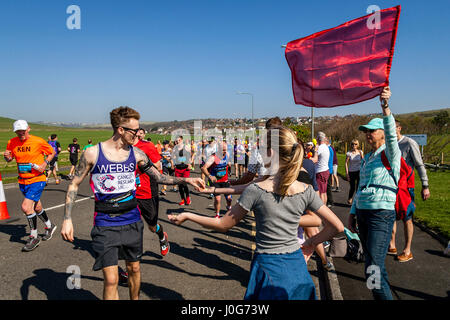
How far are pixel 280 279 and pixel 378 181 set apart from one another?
5.80 ft

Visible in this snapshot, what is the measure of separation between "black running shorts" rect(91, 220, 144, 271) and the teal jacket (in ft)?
7.76

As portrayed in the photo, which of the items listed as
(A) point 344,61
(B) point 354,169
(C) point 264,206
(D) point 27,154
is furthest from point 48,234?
(B) point 354,169

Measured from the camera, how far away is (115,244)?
305 centimetres

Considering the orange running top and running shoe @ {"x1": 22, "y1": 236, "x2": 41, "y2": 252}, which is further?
the orange running top

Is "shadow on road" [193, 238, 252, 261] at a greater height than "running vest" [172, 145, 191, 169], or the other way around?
"running vest" [172, 145, 191, 169]

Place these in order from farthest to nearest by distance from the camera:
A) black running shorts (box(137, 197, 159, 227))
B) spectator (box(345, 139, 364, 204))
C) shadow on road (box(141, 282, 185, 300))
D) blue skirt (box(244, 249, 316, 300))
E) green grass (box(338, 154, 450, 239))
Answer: spectator (box(345, 139, 364, 204))
green grass (box(338, 154, 450, 239))
black running shorts (box(137, 197, 159, 227))
shadow on road (box(141, 282, 185, 300))
blue skirt (box(244, 249, 316, 300))

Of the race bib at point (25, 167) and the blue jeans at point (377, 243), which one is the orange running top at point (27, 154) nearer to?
the race bib at point (25, 167)

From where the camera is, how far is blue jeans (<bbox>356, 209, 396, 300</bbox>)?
2885 millimetres

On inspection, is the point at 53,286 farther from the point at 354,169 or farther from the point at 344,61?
the point at 354,169

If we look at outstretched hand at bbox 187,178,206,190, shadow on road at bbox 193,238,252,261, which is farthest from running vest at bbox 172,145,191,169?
outstretched hand at bbox 187,178,206,190

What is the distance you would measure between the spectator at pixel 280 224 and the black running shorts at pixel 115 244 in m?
1.35

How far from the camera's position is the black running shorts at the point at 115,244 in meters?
2.96

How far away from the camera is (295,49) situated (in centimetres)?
381

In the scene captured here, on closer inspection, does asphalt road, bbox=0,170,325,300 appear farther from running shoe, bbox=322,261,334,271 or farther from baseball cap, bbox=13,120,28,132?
baseball cap, bbox=13,120,28,132
